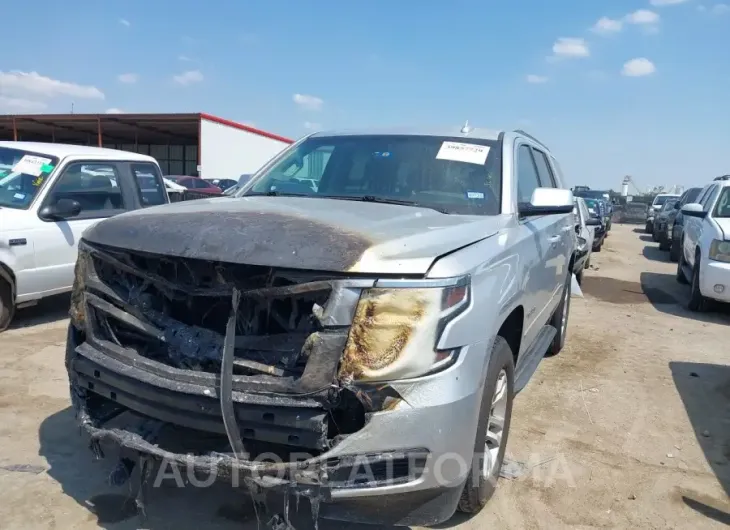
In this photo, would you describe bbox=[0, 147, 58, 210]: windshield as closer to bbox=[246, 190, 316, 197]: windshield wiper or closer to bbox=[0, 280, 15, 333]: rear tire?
bbox=[0, 280, 15, 333]: rear tire

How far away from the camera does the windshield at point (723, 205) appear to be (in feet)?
28.1

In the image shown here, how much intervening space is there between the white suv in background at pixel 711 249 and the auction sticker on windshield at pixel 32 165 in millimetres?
7983

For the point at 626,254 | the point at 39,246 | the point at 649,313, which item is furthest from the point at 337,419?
the point at 626,254

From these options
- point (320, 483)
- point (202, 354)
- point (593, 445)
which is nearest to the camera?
point (320, 483)

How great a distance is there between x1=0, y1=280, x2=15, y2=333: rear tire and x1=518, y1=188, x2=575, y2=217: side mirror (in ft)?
16.1

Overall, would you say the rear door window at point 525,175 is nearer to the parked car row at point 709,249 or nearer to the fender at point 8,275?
the parked car row at point 709,249

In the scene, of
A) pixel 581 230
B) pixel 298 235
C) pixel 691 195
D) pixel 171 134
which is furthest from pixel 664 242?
pixel 171 134

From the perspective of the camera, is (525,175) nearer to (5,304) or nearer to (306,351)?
(306,351)

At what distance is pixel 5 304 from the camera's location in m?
5.88

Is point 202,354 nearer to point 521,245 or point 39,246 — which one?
point 521,245

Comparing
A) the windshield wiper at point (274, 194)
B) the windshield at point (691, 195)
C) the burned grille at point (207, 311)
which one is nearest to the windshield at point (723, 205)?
the windshield at point (691, 195)

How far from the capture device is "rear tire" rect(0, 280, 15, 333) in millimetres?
5840

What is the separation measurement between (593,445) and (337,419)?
2399 millimetres

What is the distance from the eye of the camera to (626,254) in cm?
1684
